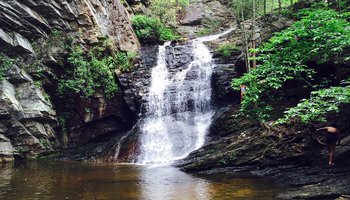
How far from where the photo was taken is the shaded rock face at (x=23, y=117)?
16.3 m

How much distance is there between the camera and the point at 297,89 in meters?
15.0

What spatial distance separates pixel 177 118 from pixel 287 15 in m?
9.41

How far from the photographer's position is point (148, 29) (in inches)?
1078

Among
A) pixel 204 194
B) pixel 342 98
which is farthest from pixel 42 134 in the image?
pixel 342 98

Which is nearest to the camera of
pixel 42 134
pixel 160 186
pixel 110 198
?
pixel 110 198

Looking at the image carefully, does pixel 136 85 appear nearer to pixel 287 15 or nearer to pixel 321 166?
pixel 287 15

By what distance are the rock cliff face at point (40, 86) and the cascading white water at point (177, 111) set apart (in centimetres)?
221

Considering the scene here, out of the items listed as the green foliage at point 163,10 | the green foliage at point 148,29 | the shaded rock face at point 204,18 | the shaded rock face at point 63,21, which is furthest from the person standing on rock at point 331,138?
the green foliage at point 163,10

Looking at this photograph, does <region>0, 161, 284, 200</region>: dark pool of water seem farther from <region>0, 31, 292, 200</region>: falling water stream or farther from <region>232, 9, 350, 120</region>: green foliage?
<region>232, 9, 350, 120</region>: green foliage

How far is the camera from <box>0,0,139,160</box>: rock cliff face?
1670 cm

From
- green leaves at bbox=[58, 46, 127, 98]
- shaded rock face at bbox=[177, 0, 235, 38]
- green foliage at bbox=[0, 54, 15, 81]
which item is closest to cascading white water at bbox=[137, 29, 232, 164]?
green leaves at bbox=[58, 46, 127, 98]

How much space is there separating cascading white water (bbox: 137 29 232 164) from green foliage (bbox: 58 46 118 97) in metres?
2.81

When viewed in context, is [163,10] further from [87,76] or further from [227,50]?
[87,76]

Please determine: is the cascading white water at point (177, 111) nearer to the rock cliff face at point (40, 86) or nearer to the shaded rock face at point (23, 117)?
the rock cliff face at point (40, 86)
